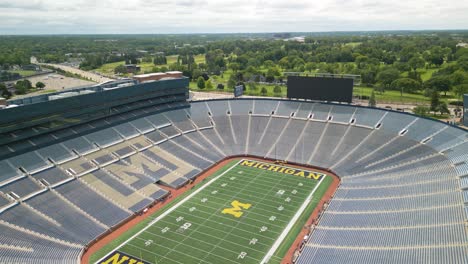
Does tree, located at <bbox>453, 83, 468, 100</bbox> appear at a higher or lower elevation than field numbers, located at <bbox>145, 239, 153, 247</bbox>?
higher

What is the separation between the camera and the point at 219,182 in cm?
4581

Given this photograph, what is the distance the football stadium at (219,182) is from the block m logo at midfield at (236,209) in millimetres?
117

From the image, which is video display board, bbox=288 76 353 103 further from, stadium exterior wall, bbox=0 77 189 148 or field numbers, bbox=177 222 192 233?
field numbers, bbox=177 222 192 233

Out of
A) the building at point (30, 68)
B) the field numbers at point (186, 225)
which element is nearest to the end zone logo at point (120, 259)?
the field numbers at point (186, 225)

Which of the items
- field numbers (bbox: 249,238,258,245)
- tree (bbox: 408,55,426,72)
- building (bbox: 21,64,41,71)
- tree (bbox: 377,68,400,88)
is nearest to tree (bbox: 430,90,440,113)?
tree (bbox: 377,68,400,88)

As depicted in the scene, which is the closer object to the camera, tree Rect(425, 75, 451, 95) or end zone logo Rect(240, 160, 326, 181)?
end zone logo Rect(240, 160, 326, 181)

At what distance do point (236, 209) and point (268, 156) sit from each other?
1638cm

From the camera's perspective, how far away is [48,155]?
41.8m

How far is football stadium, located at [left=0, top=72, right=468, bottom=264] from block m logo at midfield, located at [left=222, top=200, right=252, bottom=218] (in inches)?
4.6

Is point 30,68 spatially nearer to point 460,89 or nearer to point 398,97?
point 398,97

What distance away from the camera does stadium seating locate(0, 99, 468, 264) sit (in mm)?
29875

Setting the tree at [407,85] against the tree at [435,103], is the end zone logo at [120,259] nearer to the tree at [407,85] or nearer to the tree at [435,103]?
the tree at [435,103]

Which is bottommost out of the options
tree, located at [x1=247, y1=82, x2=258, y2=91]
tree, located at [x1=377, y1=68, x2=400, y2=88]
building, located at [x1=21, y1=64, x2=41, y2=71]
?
tree, located at [x1=247, y1=82, x2=258, y2=91]

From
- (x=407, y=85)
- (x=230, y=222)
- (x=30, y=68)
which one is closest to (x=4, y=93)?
(x=30, y=68)
